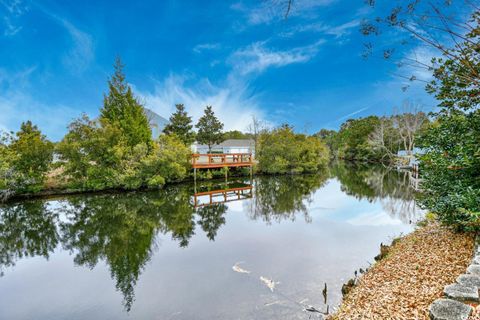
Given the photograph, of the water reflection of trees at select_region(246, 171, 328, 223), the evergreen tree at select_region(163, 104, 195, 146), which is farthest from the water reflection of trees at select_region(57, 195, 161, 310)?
the evergreen tree at select_region(163, 104, 195, 146)

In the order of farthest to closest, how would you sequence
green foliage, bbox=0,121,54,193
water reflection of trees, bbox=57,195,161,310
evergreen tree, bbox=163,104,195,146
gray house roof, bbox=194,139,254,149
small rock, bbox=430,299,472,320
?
gray house roof, bbox=194,139,254,149 → evergreen tree, bbox=163,104,195,146 → green foliage, bbox=0,121,54,193 → water reflection of trees, bbox=57,195,161,310 → small rock, bbox=430,299,472,320

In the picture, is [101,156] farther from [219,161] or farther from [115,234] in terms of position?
[219,161]

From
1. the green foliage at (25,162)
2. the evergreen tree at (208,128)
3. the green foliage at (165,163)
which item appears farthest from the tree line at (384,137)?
the green foliage at (25,162)

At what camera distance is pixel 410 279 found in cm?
354

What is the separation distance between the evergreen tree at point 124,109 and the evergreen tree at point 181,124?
11.6 m

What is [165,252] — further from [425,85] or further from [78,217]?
[425,85]

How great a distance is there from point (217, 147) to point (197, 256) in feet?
102

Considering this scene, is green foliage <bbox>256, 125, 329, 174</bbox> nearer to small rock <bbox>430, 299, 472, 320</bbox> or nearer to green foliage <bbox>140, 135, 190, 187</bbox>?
green foliage <bbox>140, 135, 190, 187</bbox>

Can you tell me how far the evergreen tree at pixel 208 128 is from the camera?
33938mm

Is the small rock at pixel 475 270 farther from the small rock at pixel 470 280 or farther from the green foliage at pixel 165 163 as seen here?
the green foliage at pixel 165 163

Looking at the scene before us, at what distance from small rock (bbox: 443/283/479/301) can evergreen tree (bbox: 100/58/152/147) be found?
715 inches

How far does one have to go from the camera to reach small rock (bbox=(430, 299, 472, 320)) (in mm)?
2205

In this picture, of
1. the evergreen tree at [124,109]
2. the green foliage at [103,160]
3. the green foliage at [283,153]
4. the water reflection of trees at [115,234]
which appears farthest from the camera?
the green foliage at [283,153]

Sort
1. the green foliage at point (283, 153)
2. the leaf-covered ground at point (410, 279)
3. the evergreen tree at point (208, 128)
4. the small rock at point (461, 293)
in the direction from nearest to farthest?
the small rock at point (461, 293) < the leaf-covered ground at point (410, 279) < the green foliage at point (283, 153) < the evergreen tree at point (208, 128)
